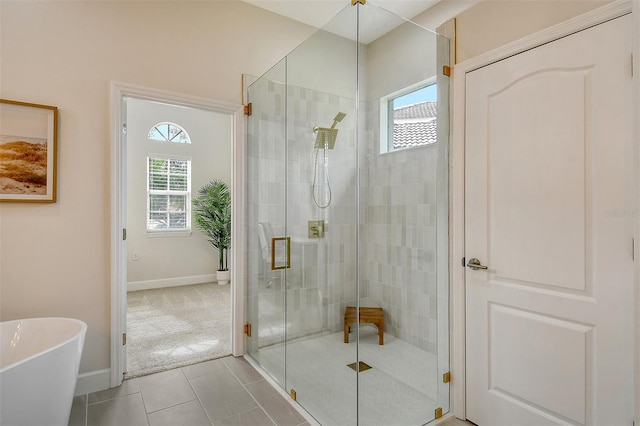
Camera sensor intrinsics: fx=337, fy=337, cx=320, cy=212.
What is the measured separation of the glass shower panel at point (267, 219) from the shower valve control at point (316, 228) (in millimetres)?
343

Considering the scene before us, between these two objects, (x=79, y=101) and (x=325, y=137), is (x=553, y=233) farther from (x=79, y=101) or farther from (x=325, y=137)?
(x=79, y=101)

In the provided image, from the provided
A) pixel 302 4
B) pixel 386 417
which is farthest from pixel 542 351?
pixel 302 4

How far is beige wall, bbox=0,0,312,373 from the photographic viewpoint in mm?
2123

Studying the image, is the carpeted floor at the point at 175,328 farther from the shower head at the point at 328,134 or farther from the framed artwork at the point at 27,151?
the shower head at the point at 328,134

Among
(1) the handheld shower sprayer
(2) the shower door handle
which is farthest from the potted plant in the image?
(1) the handheld shower sprayer

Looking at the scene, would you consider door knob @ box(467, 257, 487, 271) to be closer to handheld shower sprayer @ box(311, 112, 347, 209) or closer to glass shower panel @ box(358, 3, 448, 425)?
glass shower panel @ box(358, 3, 448, 425)

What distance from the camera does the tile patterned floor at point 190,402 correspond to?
2.00m

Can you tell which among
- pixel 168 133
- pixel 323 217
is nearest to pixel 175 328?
pixel 323 217

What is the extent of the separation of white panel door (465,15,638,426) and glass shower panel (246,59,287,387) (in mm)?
1299

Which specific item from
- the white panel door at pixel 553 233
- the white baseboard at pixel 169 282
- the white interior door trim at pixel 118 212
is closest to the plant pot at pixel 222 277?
the white baseboard at pixel 169 282

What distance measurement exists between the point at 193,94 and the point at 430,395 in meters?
2.72

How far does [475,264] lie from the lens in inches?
76.2

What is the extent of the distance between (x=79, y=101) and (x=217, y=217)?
3.31 m

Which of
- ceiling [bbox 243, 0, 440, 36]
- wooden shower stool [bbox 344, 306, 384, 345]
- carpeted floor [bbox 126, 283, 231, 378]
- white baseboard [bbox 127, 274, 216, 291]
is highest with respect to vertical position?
ceiling [bbox 243, 0, 440, 36]
